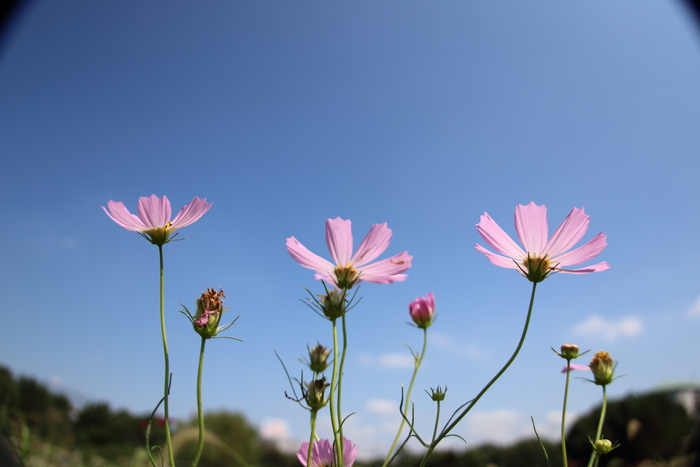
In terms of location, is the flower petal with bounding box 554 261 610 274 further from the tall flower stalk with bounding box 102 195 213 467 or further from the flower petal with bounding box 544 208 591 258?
the tall flower stalk with bounding box 102 195 213 467

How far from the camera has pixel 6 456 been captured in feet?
1.22

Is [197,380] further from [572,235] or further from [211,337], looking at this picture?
[572,235]

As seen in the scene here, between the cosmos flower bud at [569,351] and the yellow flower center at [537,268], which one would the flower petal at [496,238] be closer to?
the yellow flower center at [537,268]

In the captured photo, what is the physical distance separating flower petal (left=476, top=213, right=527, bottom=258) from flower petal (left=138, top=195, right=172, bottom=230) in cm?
42

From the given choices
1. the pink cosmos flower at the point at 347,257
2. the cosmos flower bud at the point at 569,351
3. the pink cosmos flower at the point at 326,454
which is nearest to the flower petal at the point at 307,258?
the pink cosmos flower at the point at 347,257

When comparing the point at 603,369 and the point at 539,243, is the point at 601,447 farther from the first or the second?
the point at 539,243

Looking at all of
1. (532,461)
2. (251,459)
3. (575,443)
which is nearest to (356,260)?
(575,443)

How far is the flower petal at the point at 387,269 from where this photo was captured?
20.2 inches

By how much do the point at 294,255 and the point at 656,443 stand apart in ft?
12.4

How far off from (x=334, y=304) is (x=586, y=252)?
0.34 metres

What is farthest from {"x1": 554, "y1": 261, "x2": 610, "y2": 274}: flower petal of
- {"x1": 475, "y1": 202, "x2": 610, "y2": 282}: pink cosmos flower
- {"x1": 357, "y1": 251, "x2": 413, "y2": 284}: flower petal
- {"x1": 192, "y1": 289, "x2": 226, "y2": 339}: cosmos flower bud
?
{"x1": 192, "y1": 289, "x2": 226, "y2": 339}: cosmos flower bud

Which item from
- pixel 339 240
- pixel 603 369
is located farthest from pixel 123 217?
pixel 603 369

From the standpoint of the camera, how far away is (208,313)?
532 mm

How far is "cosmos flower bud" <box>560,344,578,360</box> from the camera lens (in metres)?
0.74
